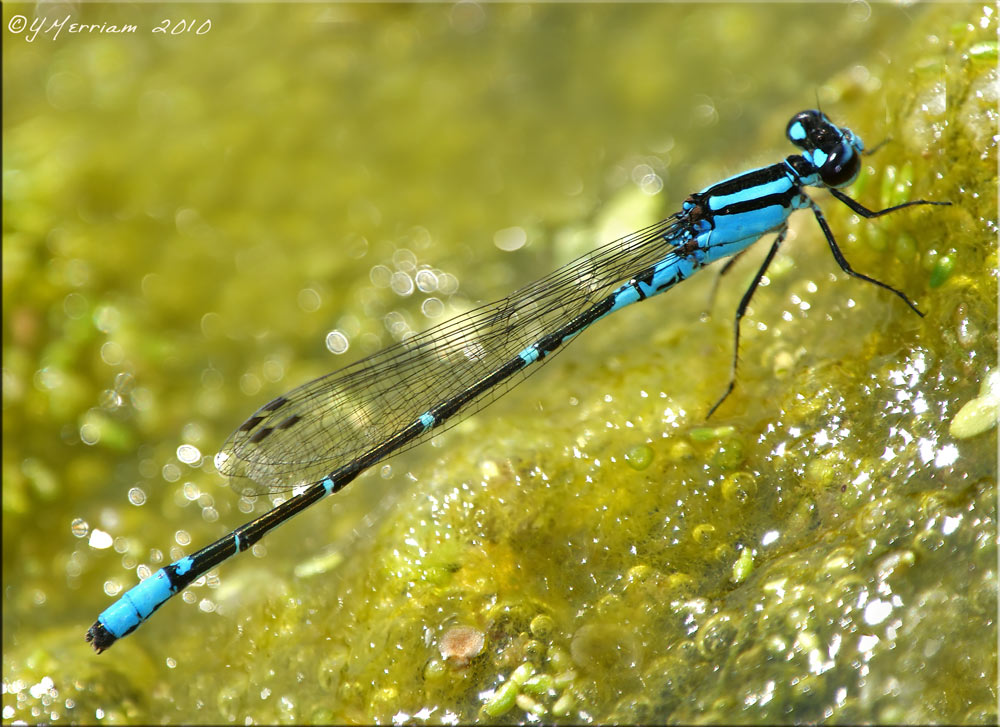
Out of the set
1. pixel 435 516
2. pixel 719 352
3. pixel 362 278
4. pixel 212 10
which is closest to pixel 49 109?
pixel 212 10

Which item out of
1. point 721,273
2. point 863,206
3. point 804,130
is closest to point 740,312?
point 721,273

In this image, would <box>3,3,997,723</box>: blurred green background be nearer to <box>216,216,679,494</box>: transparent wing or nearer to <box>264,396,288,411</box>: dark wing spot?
<box>216,216,679,494</box>: transparent wing

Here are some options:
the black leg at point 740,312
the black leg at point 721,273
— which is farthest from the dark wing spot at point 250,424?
the black leg at point 721,273

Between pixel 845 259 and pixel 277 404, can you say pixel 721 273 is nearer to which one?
pixel 845 259

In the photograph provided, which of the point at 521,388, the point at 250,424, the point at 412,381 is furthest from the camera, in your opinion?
the point at 521,388

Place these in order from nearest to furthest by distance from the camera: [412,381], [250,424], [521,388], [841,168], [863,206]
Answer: [841,168] < [863,206] < [250,424] < [412,381] < [521,388]

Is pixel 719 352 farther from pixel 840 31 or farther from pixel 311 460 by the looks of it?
pixel 840 31
